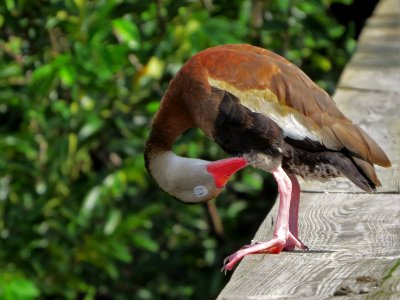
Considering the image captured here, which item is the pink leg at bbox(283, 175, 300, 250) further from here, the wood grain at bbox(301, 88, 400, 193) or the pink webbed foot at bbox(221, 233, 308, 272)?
the wood grain at bbox(301, 88, 400, 193)

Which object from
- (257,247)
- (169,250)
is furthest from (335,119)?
(169,250)

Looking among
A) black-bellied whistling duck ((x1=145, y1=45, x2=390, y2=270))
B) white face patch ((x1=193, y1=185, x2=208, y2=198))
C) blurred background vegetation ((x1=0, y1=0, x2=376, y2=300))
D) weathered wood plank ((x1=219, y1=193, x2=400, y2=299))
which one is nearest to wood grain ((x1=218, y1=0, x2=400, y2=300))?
weathered wood plank ((x1=219, y1=193, x2=400, y2=299))

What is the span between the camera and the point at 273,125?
4.33 m

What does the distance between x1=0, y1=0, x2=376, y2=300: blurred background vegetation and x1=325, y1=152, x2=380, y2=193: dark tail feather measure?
1.88 metres

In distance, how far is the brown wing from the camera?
14.0 feet

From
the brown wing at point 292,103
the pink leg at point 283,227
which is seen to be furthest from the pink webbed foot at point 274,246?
the brown wing at point 292,103

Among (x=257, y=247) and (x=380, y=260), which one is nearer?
(x=380, y=260)

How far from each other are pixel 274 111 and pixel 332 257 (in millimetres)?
710

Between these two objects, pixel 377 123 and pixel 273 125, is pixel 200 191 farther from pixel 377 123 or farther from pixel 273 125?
pixel 377 123

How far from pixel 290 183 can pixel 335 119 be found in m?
0.29

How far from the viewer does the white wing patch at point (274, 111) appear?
14.1 feet

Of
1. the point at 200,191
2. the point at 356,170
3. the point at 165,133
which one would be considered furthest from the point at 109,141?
the point at 356,170

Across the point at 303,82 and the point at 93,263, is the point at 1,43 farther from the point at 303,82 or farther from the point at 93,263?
the point at 303,82

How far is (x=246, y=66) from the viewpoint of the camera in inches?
172
